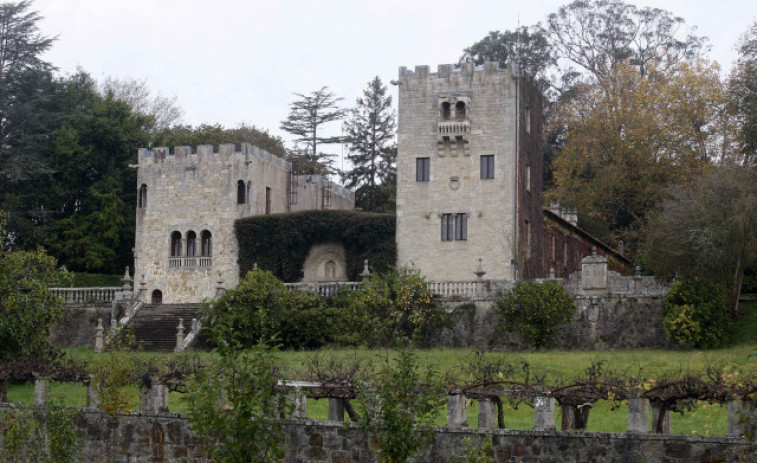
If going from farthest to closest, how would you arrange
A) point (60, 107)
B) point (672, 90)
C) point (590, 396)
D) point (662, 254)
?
point (60, 107) → point (672, 90) → point (662, 254) → point (590, 396)

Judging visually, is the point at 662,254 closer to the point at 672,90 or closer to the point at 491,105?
the point at 491,105

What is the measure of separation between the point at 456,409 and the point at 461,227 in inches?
950

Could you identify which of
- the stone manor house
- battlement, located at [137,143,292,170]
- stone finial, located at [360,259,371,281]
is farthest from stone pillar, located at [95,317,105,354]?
stone finial, located at [360,259,371,281]

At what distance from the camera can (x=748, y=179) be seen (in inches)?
1501

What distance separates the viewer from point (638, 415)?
62.2 ft

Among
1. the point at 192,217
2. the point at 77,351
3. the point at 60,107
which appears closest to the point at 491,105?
the point at 192,217

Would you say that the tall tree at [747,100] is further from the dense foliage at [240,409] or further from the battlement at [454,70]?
the dense foliage at [240,409]

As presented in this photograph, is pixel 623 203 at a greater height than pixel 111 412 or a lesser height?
greater

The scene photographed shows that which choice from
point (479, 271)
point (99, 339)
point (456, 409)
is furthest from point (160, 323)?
point (456, 409)

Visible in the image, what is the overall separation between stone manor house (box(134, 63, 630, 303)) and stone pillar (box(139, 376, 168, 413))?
19.8 m

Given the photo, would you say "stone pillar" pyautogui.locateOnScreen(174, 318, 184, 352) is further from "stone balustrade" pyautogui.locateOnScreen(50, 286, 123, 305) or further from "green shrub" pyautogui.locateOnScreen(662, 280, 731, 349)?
"green shrub" pyautogui.locateOnScreen(662, 280, 731, 349)

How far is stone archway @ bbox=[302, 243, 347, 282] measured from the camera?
46.9 m

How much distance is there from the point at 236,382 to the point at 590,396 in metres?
5.98

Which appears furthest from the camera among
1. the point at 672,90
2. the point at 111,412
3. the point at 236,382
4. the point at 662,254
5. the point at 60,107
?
the point at 60,107
